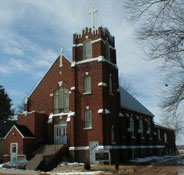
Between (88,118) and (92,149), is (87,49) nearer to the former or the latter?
(88,118)

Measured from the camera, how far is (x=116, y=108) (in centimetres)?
3309

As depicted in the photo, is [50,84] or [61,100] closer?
[61,100]

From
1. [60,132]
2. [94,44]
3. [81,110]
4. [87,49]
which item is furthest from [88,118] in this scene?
[94,44]

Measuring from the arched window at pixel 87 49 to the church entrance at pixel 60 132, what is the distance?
26.4 ft

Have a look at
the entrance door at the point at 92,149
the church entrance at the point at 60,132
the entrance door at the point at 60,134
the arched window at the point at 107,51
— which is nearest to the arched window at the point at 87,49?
the arched window at the point at 107,51

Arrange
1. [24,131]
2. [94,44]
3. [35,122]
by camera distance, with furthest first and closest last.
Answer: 1. [35,122]
2. [94,44]
3. [24,131]

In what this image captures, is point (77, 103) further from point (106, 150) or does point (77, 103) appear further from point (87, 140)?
point (106, 150)

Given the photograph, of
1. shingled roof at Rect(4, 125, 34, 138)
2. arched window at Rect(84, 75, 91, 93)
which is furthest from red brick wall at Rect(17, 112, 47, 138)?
arched window at Rect(84, 75, 91, 93)

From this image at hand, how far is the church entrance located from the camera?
1260 inches

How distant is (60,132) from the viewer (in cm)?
3278

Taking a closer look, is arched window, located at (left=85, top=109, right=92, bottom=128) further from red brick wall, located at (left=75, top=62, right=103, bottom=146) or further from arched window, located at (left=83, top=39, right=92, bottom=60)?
arched window, located at (left=83, top=39, right=92, bottom=60)

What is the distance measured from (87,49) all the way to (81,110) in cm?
714

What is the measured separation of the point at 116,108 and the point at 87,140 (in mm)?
5553

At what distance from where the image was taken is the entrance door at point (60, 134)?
3192 centimetres
